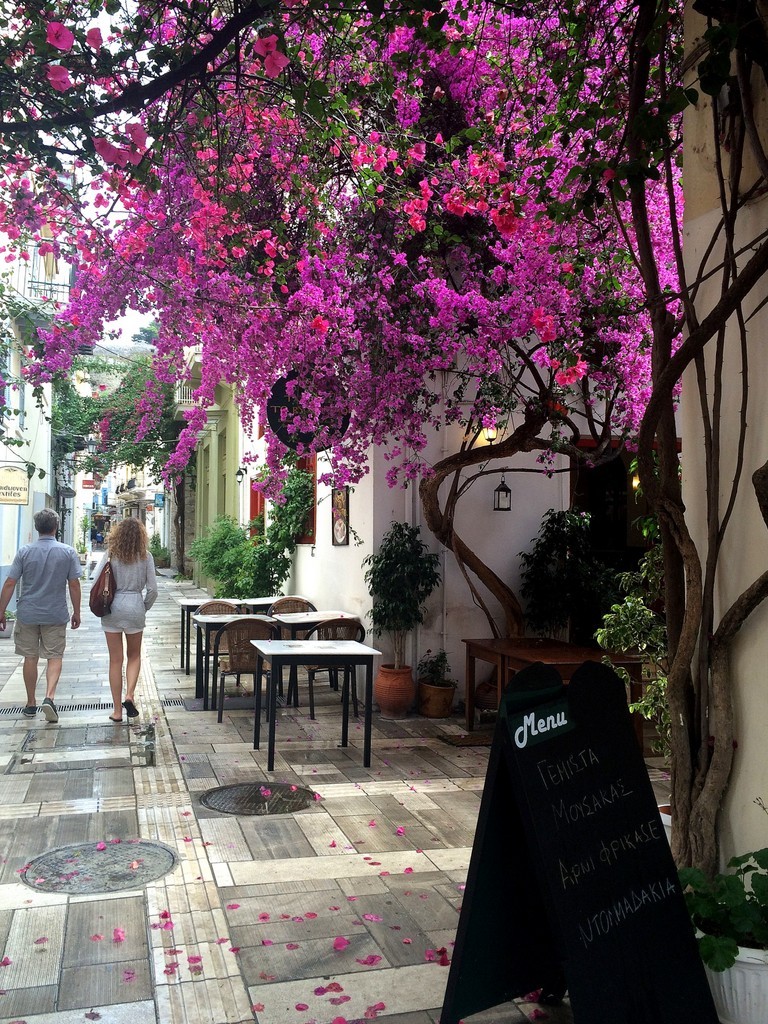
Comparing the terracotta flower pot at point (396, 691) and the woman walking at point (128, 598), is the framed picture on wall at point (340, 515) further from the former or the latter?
the woman walking at point (128, 598)

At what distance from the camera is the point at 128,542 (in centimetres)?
776

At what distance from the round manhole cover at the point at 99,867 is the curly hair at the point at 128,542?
10.9 feet

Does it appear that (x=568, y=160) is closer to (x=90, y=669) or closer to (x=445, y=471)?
(x=445, y=471)

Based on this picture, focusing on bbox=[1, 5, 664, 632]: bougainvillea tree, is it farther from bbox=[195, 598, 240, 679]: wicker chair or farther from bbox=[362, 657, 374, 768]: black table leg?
bbox=[195, 598, 240, 679]: wicker chair

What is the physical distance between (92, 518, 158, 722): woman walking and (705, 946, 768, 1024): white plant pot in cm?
566

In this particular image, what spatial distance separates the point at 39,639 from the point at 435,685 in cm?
352

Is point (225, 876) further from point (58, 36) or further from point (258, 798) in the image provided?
point (58, 36)

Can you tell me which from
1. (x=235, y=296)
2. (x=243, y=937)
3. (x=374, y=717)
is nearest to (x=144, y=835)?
(x=243, y=937)

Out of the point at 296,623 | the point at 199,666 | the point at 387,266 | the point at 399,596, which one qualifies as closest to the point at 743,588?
the point at 387,266

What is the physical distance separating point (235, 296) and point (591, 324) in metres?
2.90

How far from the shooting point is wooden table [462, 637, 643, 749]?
6806mm

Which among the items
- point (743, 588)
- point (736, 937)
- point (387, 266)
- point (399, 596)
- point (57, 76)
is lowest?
point (736, 937)

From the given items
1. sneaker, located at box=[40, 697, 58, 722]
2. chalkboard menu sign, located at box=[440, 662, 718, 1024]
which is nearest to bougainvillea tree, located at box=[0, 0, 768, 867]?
chalkboard menu sign, located at box=[440, 662, 718, 1024]

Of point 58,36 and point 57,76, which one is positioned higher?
point 58,36
